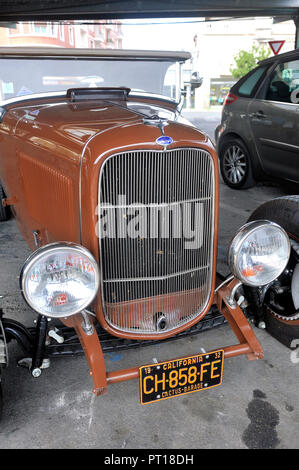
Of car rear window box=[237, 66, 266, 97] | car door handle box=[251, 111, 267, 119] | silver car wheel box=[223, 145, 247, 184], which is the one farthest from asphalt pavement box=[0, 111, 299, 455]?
car rear window box=[237, 66, 266, 97]

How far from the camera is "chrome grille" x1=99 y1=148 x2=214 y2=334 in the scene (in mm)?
1751

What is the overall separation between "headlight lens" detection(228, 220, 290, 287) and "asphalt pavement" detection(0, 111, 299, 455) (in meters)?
0.63

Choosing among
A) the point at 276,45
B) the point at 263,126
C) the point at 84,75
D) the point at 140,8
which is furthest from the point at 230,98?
the point at 276,45

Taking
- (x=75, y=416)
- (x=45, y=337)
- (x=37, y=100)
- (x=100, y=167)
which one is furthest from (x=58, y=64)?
(x=75, y=416)

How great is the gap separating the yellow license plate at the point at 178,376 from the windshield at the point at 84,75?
2.28 m

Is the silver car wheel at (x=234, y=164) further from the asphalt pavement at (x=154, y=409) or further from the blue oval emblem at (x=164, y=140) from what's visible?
the blue oval emblem at (x=164, y=140)

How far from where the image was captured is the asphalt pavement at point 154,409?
1779mm

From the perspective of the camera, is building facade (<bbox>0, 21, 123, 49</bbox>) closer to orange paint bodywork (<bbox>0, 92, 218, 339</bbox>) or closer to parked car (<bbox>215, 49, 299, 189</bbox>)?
parked car (<bbox>215, 49, 299, 189</bbox>)

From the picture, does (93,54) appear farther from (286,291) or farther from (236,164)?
(236,164)

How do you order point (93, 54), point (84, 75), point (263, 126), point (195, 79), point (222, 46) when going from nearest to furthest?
point (93, 54), point (84, 75), point (195, 79), point (263, 126), point (222, 46)

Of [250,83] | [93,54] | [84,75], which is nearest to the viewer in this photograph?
[93,54]

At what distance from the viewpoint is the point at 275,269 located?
6.30 ft

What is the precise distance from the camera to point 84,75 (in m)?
3.18

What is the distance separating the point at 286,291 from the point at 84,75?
2293mm
